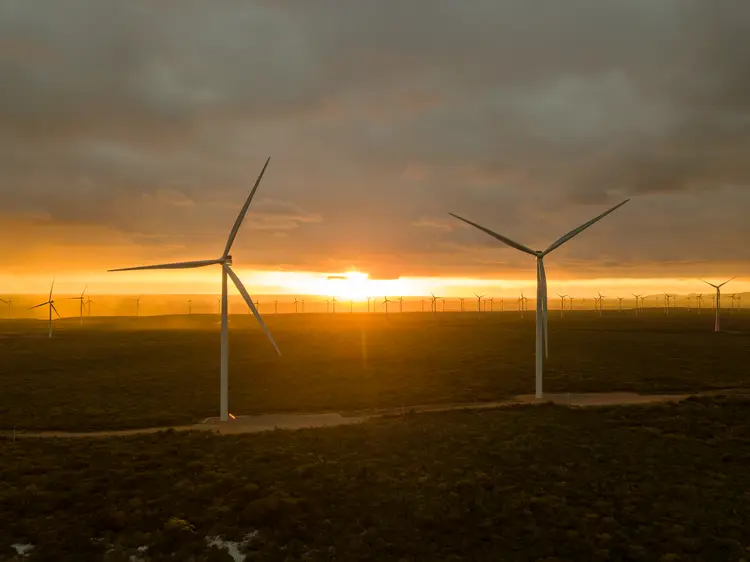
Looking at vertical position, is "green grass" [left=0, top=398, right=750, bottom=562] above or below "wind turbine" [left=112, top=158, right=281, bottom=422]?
below

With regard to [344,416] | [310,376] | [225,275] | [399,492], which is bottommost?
[344,416]

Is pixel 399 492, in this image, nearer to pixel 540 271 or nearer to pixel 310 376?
pixel 540 271

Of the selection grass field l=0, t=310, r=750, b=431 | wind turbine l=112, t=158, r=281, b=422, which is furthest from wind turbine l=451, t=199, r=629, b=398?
wind turbine l=112, t=158, r=281, b=422

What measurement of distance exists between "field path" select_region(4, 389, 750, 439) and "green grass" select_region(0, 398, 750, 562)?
380cm

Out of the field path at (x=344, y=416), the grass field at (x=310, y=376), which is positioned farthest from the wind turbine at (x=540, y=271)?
the grass field at (x=310, y=376)

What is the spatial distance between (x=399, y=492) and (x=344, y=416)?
80.1ft

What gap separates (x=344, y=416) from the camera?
5822 centimetres

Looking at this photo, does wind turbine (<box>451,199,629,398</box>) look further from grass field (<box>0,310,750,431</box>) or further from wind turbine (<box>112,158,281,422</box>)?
wind turbine (<box>112,158,281,422</box>)

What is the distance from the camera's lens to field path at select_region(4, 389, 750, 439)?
164ft

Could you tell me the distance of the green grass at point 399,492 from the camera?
89.8 feet

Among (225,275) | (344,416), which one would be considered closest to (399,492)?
(344,416)

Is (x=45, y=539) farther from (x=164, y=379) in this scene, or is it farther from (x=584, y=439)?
(x=164, y=379)

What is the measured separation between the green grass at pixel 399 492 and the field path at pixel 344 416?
3.80 metres

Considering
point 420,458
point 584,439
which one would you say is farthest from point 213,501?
point 584,439
